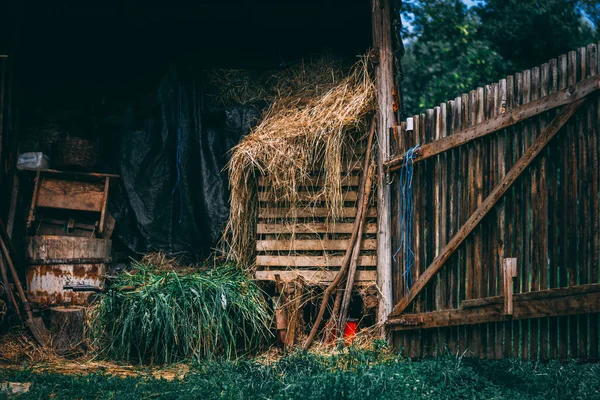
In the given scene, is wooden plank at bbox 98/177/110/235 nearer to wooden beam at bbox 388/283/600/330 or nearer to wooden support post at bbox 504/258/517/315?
wooden beam at bbox 388/283/600/330

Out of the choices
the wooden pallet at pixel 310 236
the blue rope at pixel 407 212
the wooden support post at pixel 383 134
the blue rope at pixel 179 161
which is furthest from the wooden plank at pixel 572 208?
the blue rope at pixel 179 161

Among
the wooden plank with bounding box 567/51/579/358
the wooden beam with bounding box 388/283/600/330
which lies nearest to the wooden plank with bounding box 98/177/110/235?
the wooden beam with bounding box 388/283/600/330

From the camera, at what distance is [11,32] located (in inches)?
315

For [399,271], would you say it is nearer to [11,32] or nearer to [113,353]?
[113,353]

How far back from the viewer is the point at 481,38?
16.8 metres

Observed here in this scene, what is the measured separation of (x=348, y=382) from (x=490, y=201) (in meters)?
2.01

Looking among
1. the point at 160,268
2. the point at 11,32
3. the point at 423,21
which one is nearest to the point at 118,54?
the point at 11,32

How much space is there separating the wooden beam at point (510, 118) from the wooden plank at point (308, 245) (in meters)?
0.95

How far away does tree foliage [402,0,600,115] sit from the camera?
15.7 meters

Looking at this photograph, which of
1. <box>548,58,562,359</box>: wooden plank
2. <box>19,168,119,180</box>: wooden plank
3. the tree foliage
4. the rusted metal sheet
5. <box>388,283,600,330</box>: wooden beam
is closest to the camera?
<box>388,283,600,330</box>: wooden beam

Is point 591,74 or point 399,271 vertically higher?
point 591,74

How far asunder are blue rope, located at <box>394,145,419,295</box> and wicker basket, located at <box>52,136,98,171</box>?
4.09 meters

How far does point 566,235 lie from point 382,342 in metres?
2.36

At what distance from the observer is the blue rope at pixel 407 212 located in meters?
6.42
